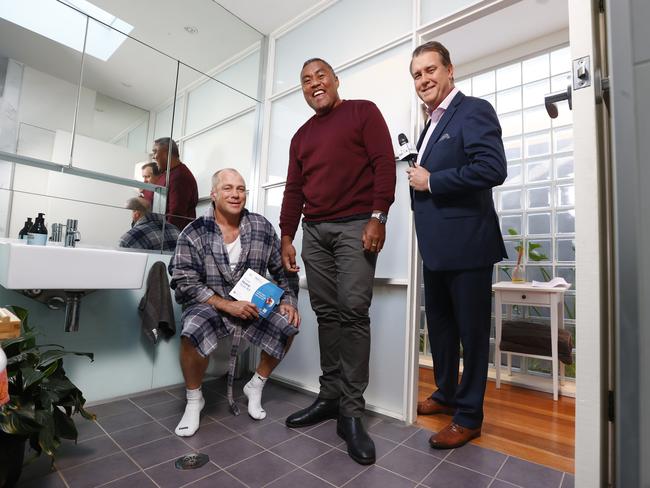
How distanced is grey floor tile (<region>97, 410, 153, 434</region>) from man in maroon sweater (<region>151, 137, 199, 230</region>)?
1055 mm

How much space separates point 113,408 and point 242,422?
66cm

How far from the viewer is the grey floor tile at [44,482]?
43.0 inches

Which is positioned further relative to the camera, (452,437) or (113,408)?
(113,408)

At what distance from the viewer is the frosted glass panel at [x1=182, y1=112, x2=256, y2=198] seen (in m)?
2.34

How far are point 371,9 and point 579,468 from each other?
7.42ft

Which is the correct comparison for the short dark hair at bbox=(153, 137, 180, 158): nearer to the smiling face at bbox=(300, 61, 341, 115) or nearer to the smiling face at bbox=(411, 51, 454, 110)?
the smiling face at bbox=(300, 61, 341, 115)

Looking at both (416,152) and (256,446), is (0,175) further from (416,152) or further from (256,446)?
(416,152)

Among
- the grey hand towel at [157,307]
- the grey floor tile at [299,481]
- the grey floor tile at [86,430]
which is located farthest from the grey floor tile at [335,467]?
the grey hand towel at [157,307]

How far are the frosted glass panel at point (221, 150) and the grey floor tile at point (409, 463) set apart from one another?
70.9 inches

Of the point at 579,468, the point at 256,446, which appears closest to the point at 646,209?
the point at 579,468

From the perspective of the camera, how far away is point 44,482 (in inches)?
43.8

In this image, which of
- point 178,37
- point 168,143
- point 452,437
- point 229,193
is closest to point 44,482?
point 229,193

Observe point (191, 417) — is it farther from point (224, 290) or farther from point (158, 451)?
point (224, 290)

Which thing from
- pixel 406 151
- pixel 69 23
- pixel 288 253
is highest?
pixel 69 23
